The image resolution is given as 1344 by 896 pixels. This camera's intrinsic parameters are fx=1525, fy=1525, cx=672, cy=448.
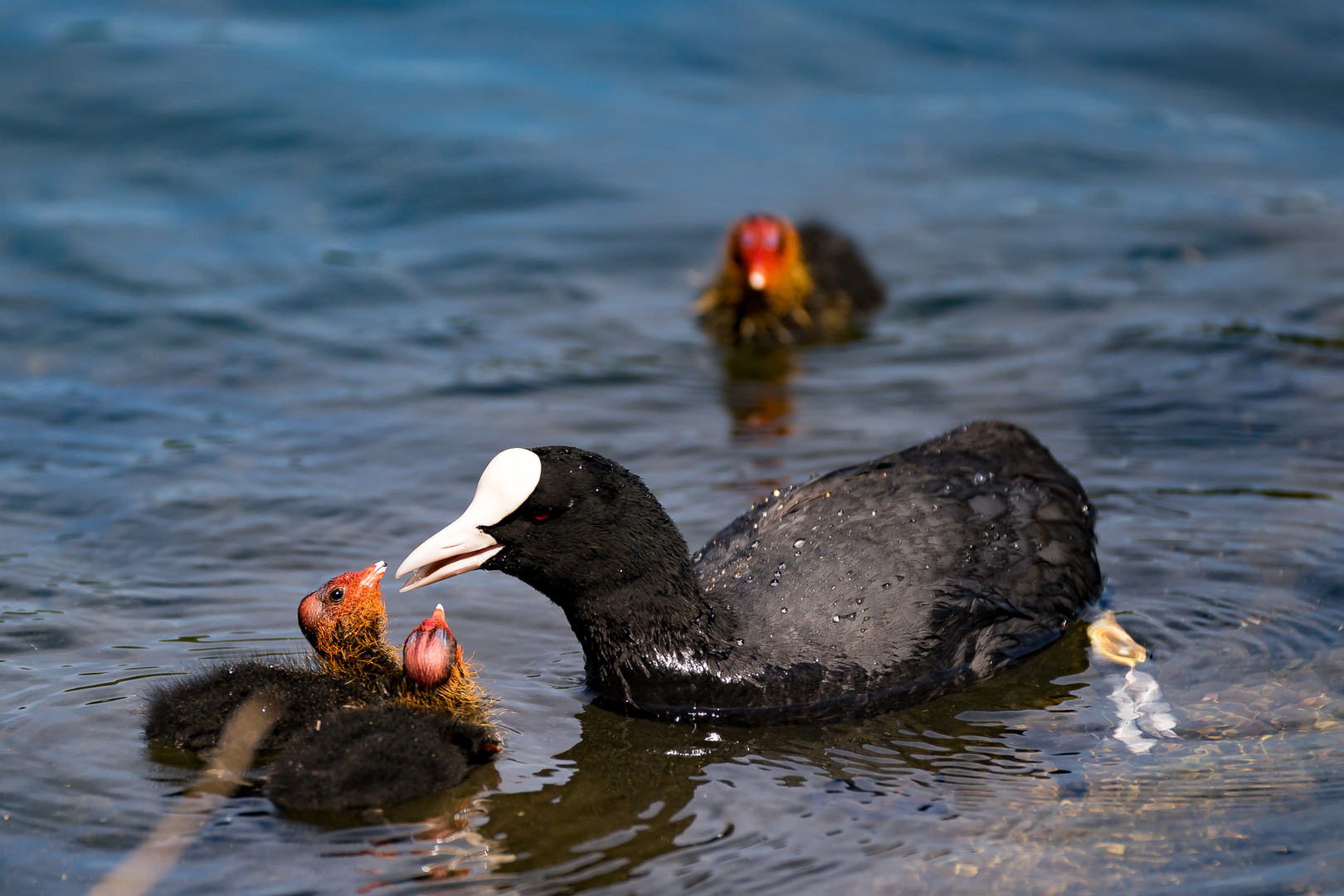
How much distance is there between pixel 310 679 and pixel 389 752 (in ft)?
1.64

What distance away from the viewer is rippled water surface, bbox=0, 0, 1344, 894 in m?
3.92

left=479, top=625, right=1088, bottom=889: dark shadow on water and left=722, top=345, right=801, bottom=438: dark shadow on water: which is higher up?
left=722, top=345, right=801, bottom=438: dark shadow on water

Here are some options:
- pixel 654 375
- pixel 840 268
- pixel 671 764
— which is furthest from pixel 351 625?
pixel 840 268

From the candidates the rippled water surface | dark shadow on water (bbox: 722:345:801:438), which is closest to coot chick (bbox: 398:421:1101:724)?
the rippled water surface

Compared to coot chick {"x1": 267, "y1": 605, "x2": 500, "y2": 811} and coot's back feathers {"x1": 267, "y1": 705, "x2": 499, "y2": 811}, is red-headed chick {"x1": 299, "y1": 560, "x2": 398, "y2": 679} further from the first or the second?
coot's back feathers {"x1": 267, "y1": 705, "x2": 499, "y2": 811}

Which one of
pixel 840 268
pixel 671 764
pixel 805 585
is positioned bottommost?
pixel 671 764

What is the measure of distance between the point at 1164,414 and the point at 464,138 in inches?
241

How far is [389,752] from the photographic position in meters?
3.82

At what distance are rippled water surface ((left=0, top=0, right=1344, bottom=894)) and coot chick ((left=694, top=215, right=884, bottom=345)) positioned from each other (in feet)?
0.83

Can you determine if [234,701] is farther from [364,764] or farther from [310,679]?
[364,764]

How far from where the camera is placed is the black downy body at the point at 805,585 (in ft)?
14.1

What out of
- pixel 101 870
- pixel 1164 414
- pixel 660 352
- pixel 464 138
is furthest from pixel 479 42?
pixel 101 870

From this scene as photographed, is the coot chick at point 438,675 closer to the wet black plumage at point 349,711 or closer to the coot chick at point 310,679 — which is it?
the wet black plumage at point 349,711

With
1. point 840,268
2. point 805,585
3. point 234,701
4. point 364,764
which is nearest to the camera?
point 364,764
